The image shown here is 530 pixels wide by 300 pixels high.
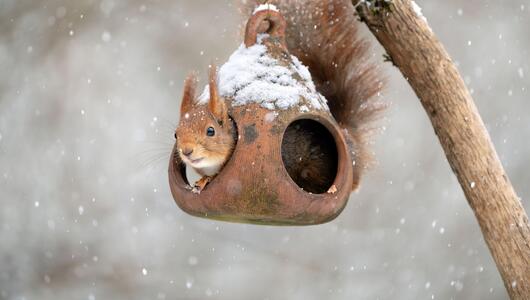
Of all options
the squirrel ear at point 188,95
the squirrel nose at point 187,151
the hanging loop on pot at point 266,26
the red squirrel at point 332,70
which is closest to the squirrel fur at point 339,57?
the red squirrel at point 332,70

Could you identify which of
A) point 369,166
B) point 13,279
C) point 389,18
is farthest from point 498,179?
point 13,279

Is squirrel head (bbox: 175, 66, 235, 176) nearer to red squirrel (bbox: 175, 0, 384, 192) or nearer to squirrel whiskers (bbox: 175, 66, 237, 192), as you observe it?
squirrel whiskers (bbox: 175, 66, 237, 192)

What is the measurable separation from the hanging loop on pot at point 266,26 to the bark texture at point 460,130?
22cm

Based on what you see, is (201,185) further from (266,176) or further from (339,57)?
(339,57)

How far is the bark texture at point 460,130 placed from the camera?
2.20 metres

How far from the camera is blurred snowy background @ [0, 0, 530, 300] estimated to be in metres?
4.80

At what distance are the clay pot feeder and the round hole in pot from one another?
0.11ft

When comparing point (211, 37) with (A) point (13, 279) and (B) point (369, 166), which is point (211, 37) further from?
(B) point (369, 166)

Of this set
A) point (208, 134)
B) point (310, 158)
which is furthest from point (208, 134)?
point (310, 158)

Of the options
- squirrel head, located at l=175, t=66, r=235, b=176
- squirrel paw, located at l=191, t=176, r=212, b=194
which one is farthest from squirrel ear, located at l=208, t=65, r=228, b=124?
squirrel paw, located at l=191, t=176, r=212, b=194

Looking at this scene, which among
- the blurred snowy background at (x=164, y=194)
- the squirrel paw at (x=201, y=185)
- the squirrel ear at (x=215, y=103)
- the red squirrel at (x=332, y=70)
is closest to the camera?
the squirrel ear at (x=215, y=103)

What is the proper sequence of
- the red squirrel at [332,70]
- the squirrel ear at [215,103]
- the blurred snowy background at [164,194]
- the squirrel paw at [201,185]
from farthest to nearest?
the blurred snowy background at [164,194], the red squirrel at [332,70], the squirrel paw at [201,185], the squirrel ear at [215,103]

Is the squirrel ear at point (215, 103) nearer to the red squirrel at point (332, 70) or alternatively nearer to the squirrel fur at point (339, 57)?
the red squirrel at point (332, 70)

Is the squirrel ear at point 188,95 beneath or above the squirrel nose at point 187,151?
above
